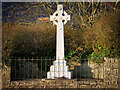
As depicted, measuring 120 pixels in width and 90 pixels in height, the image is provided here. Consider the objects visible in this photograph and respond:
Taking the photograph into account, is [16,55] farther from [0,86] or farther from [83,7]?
[83,7]

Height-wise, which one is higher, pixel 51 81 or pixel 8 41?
pixel 8 41

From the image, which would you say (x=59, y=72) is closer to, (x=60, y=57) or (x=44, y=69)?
(x=60, y=57)

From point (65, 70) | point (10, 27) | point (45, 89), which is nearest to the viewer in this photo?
point (45, 89)

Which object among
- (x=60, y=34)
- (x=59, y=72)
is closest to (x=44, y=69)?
(x=59, y=72)

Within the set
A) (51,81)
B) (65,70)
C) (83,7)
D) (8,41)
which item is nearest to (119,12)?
(83,7)

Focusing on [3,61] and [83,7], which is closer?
[3,61]

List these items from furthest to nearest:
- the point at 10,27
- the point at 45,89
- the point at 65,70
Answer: the point at 10,27
the point at 65,70
the point at 45,89

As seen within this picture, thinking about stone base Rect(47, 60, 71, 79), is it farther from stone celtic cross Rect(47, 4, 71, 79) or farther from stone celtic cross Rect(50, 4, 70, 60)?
stone celtic cross Rect(50, 4, 70, 60)

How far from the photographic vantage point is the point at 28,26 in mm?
9500

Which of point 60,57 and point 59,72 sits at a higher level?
point 60,57

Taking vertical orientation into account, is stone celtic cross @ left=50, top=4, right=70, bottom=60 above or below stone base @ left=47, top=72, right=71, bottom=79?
above

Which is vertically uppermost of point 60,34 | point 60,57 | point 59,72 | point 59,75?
point 60,34

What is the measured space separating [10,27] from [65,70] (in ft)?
13.1

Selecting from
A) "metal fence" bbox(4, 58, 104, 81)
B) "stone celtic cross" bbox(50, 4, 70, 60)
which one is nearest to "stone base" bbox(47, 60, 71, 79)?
"stone celtic cross" bbox(50, 4, 70, 60)
